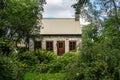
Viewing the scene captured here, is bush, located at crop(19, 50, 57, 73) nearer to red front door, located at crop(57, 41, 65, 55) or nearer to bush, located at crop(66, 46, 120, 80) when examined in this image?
red front door, located at crop(57, 41, 65, 55)

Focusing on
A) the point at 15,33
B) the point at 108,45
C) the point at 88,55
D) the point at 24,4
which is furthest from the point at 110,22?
the point at 15,33

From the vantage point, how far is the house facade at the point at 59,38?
57500 millimetres

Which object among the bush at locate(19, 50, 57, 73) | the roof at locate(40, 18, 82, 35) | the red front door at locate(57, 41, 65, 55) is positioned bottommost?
the red front door at locate(57, 41, 65, 55)

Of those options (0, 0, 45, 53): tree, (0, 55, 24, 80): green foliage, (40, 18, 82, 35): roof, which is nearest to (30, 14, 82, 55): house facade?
(40, 18, 82, 35): roof

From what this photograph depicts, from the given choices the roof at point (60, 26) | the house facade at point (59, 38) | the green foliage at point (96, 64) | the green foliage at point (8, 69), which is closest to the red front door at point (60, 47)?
the house facade at point (59, 38)

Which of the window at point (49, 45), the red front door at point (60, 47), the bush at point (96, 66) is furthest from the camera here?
the window at point (49, 45)

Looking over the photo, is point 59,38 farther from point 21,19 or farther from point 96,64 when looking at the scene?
point 96,64

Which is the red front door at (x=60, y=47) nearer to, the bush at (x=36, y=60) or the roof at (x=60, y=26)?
the roof at (x=60, y=26)

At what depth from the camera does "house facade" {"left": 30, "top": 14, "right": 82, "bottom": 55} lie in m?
57.5

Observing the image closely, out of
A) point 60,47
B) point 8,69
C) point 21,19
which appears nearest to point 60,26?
point 60,47

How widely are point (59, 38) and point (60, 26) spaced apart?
6.04ft

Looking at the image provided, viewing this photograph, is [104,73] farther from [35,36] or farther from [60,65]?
[35,36]

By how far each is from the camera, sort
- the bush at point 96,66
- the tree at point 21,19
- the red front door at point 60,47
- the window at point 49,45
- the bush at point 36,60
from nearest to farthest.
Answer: the bush at point 96,66
the bush at point 36,60
the tree at point 21,19
the red front door at point 60,47
the window at point 49,45

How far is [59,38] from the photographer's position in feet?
190
